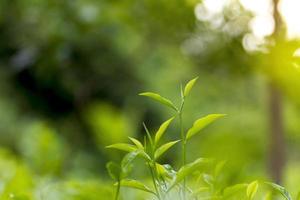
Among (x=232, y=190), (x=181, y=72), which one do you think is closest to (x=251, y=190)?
(x=232, y=190)

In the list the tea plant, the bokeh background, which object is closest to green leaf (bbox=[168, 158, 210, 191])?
the tea plant

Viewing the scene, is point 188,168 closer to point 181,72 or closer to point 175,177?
point 175,177

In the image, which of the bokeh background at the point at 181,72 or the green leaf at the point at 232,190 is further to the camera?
the bokeh background at the point at 181,72

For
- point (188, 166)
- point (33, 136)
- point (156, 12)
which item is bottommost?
point (188, 166)

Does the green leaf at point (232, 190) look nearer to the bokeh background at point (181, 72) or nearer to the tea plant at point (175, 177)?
the tea plant at point (175, 177)

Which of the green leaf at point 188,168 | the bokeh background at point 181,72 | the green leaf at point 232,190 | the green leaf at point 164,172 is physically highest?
the bokeh background at point 181,72

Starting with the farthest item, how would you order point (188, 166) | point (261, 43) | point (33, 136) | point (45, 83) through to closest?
point (45, 83)
point (261, 43)
point (33, 136)
point (188, 166)

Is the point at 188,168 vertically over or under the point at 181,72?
under

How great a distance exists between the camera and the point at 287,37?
1.43m

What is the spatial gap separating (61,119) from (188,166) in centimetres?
491

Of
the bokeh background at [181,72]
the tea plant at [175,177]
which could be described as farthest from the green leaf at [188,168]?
the bokeh background at [181,72]

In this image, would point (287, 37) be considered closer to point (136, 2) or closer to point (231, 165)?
point (136, 2)

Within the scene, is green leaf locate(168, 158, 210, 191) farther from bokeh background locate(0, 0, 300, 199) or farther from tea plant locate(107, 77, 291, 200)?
bokeh background locate(0, 0, 300, 199)

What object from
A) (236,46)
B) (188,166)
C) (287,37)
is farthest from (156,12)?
(188,166)
